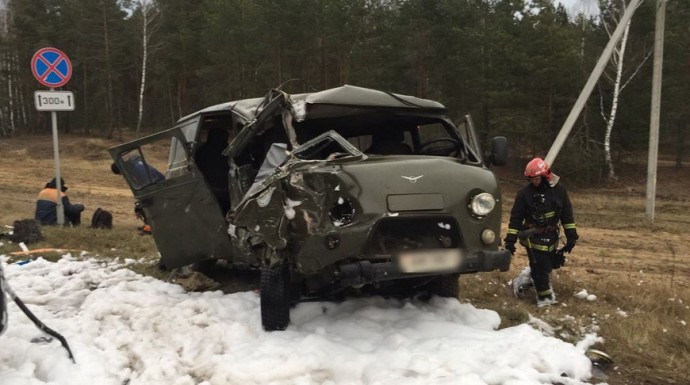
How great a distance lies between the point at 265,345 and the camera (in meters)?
4.21

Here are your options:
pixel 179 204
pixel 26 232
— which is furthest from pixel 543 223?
pixel 26 232

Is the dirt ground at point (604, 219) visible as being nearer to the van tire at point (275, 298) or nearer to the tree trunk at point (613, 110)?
the tree trunk at point (613, 110)

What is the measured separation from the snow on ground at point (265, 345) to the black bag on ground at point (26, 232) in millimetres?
3138

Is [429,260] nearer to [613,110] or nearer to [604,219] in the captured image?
[604,219]

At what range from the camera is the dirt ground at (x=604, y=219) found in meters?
5.68

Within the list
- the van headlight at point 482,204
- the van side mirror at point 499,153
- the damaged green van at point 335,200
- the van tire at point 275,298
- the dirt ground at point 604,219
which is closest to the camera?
the damaged green van at point 335,200

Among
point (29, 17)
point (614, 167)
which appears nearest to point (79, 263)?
point (614, 167)

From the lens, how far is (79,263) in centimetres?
688

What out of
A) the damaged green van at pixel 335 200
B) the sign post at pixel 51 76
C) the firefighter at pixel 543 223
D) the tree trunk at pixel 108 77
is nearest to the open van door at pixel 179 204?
the damaged green van at pixel 335 200

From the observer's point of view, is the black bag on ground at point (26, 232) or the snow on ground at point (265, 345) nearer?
the snow on ground at point (265, 345)

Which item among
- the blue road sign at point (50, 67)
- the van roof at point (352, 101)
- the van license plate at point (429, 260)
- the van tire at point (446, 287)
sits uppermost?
the blue road sign at point (50, 67)

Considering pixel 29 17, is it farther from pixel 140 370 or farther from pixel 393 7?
pixel 140 370

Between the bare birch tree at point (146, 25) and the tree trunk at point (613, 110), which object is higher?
the bare birch tree at point (146, 25)

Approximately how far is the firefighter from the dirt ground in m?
0.35
